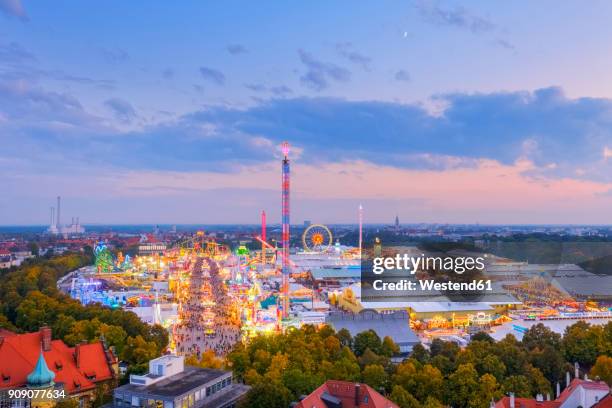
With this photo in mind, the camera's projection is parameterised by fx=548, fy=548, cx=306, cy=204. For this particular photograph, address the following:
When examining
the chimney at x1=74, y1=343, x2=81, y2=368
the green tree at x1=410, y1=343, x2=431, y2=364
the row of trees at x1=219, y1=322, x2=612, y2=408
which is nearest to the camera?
the row of trees at x1=219, y1=322, x2=612, y2=408

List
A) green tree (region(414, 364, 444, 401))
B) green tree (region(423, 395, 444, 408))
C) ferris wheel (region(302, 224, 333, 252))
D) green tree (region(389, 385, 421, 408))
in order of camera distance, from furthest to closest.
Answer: ferris wheel (region(302, 224, 333, 252)) < green tree (region(414, 364, 444, 401)) < green tree (region(389, 385, 421, 408)) < green tree (region(423, 395, 444, 408))

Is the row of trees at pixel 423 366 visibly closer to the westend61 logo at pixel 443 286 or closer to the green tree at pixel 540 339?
the green tree at pixel 540 339

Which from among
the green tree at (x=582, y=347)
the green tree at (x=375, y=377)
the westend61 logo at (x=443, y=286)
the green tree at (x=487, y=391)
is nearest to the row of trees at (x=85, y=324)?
the green tree at (x=375, y=377)

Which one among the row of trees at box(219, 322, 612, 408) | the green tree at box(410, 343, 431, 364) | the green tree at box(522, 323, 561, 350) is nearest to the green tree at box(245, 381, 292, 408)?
the row of trees at box(219, 322, 612, 408)

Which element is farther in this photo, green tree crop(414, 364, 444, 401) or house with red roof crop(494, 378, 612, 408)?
green tree crop(414, 364, 444, 401)

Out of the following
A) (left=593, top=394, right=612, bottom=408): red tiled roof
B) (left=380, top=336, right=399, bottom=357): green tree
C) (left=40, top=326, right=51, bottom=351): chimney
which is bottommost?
(left=380, top=336, right=399, bottom=357): green tree

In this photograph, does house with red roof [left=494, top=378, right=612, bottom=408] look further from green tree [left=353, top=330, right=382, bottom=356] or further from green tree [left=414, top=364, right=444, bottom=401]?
green tree [left=353, top=330, right=382, bottom=356]
